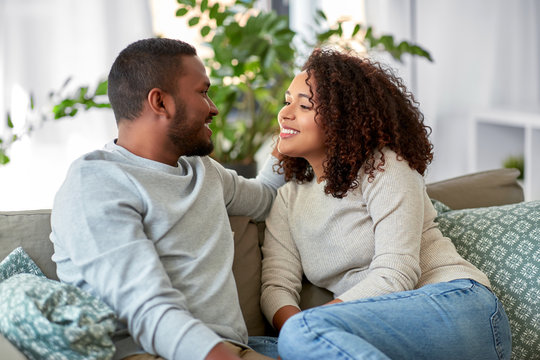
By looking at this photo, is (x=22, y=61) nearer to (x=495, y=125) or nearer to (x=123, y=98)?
(x=123, y=98)

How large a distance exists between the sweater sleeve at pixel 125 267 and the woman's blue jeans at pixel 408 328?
0.59 ft

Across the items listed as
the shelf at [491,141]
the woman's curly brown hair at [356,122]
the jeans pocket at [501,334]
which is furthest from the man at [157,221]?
the shelf at [491,141]

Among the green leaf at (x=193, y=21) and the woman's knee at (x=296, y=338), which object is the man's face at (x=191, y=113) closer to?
the woman's knee at (x=296, y=338)

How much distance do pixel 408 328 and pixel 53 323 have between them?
68cm

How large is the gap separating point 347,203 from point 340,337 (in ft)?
1.32

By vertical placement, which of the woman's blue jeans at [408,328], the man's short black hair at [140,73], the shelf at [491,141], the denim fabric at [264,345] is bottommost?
the shelf at [491,141]

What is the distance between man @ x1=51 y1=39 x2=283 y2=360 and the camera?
1.27m

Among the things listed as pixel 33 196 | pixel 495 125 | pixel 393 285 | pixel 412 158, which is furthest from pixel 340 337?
pixel 495 125

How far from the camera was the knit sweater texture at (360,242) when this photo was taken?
1507 mm

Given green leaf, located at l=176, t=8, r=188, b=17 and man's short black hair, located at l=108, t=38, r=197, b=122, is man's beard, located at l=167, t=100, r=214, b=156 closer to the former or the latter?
man's short black hair, located at l=108, t=38, r=197, b=122

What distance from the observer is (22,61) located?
9.33ft

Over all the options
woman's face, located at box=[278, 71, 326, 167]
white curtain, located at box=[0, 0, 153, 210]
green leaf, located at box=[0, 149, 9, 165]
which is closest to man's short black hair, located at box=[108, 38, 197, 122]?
woman's face, located at box=[278, 71, 326, 167]

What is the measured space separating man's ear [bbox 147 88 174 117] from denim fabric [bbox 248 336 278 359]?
1.79 ft

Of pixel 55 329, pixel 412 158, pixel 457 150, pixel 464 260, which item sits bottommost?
pixel 457 150
